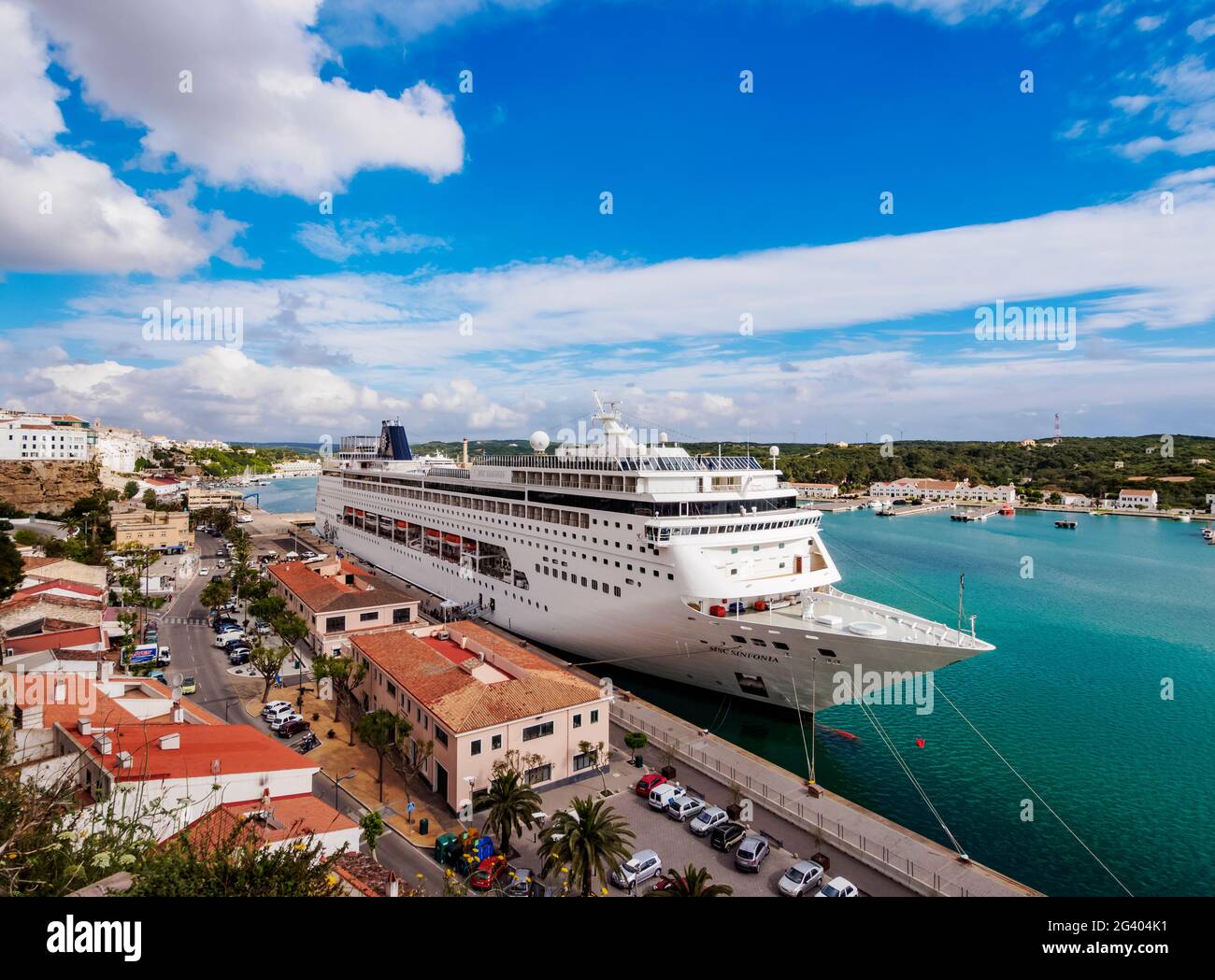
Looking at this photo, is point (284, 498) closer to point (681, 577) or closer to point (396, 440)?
point (396, 440)

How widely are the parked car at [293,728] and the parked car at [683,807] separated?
12.1m

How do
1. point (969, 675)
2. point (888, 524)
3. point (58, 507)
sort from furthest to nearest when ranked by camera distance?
point (888, 524) < point (58, 507) < point (969, 675)

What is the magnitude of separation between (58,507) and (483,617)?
61.3 meters

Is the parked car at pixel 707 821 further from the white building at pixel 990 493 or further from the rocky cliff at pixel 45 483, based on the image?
the white building at pixel 990 493

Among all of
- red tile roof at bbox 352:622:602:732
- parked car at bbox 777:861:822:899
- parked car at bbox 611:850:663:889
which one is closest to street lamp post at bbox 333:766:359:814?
red tile roof at bbox 352:622:602:732

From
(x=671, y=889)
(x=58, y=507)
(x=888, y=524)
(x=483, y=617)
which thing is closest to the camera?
(x=671, y=889)

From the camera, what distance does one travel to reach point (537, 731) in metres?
16.1

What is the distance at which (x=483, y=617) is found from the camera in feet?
101

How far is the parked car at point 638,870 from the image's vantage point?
40.5ft

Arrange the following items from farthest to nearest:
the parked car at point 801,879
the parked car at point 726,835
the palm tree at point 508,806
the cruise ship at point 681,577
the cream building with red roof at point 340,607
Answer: the cream building with red roof at point 340,607 → the cruise ship at point 681,577 → the parked car at point 726,835 → the palm tree at point 508,806 → the parked car at point 801,879

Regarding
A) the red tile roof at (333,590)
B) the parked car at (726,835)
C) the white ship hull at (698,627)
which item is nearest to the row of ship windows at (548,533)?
the white ship hull at (698,627)

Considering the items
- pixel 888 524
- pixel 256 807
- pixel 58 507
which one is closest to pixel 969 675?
pixel 256 807

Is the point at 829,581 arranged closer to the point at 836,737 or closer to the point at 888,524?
the point at 836,737

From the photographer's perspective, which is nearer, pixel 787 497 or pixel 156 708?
pixel 156 708
